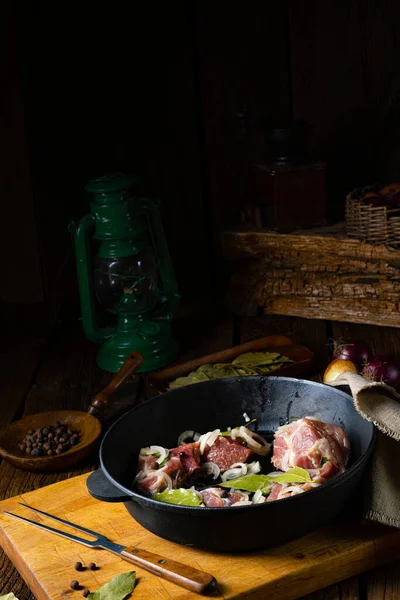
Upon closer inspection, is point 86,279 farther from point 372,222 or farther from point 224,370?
point 372,222

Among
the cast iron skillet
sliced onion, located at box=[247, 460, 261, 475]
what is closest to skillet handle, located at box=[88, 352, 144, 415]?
the cast iron skillet

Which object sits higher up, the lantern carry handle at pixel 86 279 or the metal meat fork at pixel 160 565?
the lantern carry handle at pixel 86 279

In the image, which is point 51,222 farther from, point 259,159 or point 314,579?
point 314,579

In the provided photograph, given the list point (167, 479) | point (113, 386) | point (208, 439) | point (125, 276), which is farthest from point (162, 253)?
point (167, 479)

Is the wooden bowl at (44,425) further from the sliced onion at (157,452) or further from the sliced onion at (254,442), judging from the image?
the sliced onion at (254,442)

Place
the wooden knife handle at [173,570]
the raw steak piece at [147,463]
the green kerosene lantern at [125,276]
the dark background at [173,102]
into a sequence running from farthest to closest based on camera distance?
the dark background at [173,102], the green kerosene lantern at [125,276], the raw steak piece at [147,463], the wooden knife handle at [173,570]

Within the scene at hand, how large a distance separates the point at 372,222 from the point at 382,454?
1.17 metres

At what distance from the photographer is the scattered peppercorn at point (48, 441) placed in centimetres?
204

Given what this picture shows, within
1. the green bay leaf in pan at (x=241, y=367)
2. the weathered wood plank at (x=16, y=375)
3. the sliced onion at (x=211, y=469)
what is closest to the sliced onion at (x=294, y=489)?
the sliced onion at (x=211, y=469)

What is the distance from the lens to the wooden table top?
7.72ft

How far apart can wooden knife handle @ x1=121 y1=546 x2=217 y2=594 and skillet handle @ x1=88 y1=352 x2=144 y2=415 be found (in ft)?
2.21

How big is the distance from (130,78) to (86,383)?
110 centimetres

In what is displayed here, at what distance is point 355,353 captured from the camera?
2.36 meters

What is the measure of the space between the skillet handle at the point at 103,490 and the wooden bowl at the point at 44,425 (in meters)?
0.42
